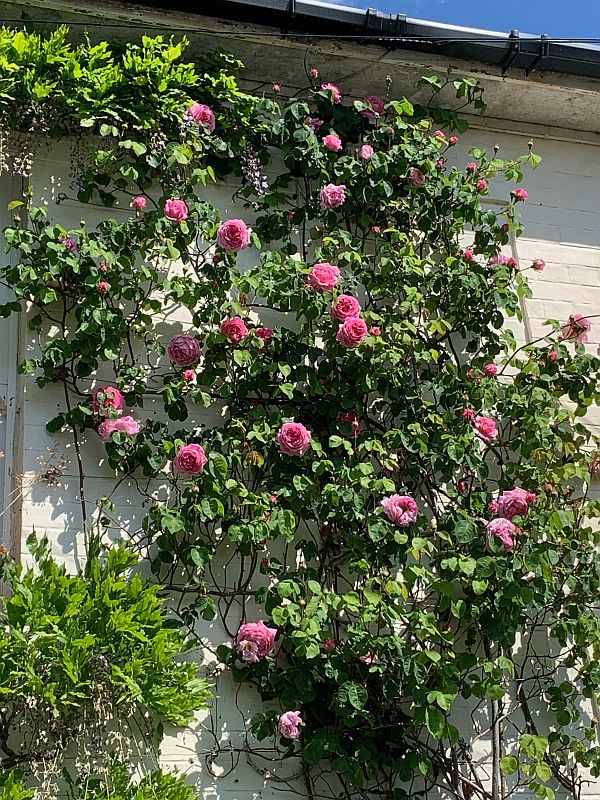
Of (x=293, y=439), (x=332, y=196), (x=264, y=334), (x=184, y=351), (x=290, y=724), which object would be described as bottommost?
(x=290, y=724)

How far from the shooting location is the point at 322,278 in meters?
3.96

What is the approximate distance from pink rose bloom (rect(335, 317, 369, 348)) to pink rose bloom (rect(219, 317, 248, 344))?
41 cm

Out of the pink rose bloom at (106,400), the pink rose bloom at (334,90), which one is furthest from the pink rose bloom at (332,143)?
the pink rose bloom at (106,400)

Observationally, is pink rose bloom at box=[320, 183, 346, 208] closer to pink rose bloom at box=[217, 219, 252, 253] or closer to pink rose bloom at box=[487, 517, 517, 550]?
pink rose bloom at box=[217, 219, 252, 253]

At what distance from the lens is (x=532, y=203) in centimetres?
490

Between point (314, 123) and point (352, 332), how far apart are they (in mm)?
1200

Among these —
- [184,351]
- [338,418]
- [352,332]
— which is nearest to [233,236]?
[184,351]

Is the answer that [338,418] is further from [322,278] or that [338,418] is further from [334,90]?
[334,90]

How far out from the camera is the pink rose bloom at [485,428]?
13.4ft

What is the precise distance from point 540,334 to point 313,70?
1671mm

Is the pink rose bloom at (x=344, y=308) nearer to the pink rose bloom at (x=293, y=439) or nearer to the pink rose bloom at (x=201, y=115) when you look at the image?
the pink rose bloom at (x=293, y=439)

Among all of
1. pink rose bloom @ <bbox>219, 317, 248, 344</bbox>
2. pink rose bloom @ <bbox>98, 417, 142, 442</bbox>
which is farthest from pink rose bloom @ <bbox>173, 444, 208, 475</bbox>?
pink rose bloom @ <bbox>219, 317, 248, 344</bbox>

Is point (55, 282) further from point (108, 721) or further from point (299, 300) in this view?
point (108, 721)

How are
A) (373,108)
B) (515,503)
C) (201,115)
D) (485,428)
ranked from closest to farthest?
(515,503), (485,428), (201,115), (373,108)
